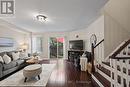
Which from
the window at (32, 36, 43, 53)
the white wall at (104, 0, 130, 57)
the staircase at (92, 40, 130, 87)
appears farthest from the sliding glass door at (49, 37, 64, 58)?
the staircase at (92, 40, 130, 87)

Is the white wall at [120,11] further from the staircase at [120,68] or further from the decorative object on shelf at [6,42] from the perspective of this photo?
the decorative object on shelf at [6,42]

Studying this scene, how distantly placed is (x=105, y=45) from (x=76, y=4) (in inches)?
83.8

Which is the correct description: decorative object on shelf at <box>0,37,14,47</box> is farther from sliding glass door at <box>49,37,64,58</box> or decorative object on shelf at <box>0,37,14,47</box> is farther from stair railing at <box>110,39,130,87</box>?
stair railing at <box>110,39,130,87</box>

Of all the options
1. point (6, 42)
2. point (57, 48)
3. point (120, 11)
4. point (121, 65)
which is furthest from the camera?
point (57, 48)

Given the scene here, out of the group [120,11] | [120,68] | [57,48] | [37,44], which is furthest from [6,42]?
[120,68]

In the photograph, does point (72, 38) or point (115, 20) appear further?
point (72, 38)

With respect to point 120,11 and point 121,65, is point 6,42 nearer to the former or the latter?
point 120,11

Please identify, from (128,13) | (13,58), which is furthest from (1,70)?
(128,13)

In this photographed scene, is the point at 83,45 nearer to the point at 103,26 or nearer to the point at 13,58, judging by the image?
the point at 103,26

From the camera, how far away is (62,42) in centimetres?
1091

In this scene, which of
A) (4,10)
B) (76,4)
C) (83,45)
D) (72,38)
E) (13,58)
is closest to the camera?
(76,4)

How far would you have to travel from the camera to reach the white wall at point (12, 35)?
6465 mm

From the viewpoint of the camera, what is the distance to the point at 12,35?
7.71 m

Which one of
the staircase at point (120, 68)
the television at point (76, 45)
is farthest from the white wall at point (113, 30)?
the television at point (76, 45)
